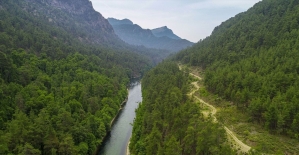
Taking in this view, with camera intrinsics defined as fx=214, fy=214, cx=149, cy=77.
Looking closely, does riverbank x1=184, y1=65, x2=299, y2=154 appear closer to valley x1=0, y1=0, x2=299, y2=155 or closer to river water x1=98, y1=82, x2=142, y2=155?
valley x1=0, y1=0, x2=299, y2=155

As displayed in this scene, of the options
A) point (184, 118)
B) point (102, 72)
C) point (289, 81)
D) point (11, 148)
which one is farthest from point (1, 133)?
point (102, 72)

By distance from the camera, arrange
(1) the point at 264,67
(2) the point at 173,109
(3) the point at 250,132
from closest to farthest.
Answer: (3) the point at 250,132
(2) the point at 173,109
(1) the point at 264,67

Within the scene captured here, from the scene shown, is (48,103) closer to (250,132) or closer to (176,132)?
(176,132)

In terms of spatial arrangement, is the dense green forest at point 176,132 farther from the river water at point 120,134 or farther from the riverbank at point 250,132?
the river water at point 120,134

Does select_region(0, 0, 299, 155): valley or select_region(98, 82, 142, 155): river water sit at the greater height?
select_region(0, 0, 299, 155): valley

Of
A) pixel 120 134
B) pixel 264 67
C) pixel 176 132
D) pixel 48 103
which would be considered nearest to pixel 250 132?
pixel 176 132

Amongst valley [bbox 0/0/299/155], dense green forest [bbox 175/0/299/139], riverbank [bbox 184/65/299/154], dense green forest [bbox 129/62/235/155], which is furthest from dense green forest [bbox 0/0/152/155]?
dense green forest [bbox 175/0/299/139]

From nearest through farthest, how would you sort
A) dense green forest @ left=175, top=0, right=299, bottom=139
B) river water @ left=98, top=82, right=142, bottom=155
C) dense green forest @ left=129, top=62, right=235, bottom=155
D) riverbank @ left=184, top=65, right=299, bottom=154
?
1. dense green forest @ left=129, top=62, right=235, bottom=155
2. riverbank @ left=184, top=65, right=299, bottom=154
3. dense green forest @ left=175, top=0, right=299, bottom=139
4. river water @ left=98, top=82, right=142, bottom=155

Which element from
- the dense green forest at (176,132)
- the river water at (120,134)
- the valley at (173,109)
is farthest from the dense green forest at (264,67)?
the river water at (120,134)

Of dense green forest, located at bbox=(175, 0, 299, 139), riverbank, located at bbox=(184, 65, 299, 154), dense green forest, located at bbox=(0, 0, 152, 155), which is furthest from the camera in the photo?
dense green forest, located at bbox=(175, 0, 299, 139)
